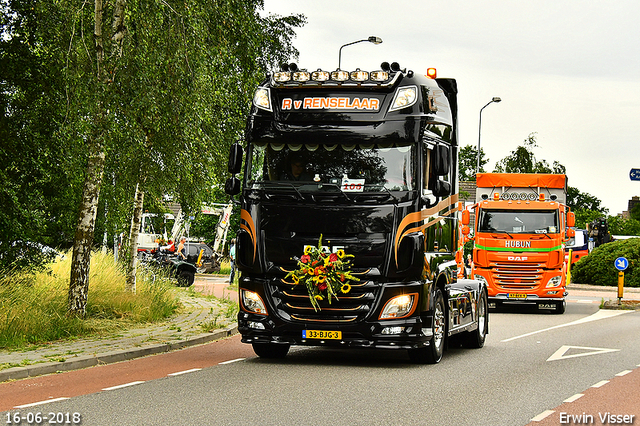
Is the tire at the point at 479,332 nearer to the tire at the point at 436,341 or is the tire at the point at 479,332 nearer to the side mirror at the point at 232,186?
the tire at the point at 436,341

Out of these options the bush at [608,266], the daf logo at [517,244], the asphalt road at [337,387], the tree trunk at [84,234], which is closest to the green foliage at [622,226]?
the bush at [608,266]

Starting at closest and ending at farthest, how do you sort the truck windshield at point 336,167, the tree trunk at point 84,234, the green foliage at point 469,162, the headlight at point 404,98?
the truck windshield at point 336,167 → the headlight at point 404,98 → the tree trunk at point 84,234 → the green foliage at point 469,162

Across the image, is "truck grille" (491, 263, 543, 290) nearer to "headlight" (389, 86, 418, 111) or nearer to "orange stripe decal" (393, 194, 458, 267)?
"orange stripe decal" (393, 194, 458, 267)

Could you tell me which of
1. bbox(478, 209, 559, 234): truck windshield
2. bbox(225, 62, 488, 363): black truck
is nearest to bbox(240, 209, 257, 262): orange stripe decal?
bbox(225, 62, 488, 363): black truck

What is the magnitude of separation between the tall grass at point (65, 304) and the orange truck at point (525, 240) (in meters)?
8.80

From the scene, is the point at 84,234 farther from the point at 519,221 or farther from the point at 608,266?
the point at 608,266

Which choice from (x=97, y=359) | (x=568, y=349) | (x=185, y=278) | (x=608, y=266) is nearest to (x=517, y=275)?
(x=568, y=349)

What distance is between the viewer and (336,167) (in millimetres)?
12070

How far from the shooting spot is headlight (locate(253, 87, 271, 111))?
12.5 m

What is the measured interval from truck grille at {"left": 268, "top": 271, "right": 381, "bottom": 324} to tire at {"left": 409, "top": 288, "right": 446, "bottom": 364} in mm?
1127

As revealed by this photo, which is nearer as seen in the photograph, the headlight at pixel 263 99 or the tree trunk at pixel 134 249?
the headlight at pixel 263 99

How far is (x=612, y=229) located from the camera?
344ft

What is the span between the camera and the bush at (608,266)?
120ft
